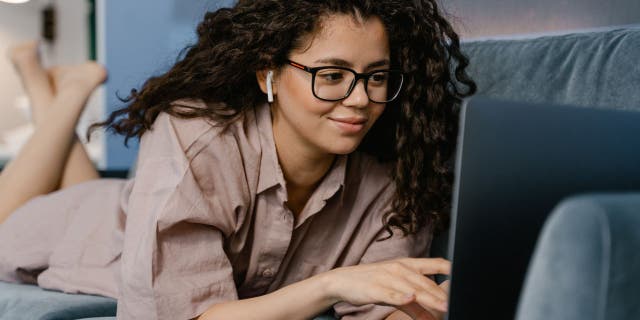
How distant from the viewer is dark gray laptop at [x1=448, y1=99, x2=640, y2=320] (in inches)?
24.7

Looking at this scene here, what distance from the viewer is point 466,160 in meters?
0.63

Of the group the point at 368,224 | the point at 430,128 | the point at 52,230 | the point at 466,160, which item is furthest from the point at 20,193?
the point at 466,160

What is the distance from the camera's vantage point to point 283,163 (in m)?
1.36

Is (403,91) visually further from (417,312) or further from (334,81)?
(417,312)

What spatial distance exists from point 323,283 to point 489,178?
43 cm

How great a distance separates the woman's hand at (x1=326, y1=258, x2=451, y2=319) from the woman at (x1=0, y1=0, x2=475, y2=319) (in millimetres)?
12

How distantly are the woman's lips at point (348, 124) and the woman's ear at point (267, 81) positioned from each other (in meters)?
0.14

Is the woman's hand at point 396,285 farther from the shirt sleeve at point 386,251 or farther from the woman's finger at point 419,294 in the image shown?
the shirt sleeve at point 386,251

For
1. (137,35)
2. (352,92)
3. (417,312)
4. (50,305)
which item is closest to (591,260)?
(417,312)

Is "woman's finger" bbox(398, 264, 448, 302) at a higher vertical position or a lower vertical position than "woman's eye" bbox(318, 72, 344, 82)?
lower

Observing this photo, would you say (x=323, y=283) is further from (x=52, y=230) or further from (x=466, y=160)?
(x=52, y=230)

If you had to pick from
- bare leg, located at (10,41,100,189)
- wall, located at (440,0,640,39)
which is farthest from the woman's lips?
bare leg, located at (10,41,100,189)

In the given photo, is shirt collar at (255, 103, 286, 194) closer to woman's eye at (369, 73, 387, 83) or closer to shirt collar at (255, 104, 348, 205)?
shirt collar at (255, 104, 348, 205)

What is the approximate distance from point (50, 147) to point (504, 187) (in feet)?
5.67
